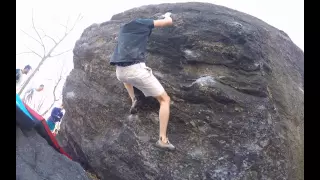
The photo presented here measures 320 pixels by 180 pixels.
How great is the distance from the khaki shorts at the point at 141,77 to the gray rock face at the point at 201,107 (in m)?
0.68

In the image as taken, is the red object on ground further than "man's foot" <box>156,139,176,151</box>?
Yes

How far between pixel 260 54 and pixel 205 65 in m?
1.23

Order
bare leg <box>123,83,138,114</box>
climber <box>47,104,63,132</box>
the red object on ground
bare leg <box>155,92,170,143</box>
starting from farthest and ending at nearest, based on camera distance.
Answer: climber <box>47,104,63,132</box>
bare leg <box>123,83,138,114</box>
the red object on ground
bare leg <box>155,92,170,143</box>

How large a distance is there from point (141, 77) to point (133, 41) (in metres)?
0.64

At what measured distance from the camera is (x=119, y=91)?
6277 millimetres

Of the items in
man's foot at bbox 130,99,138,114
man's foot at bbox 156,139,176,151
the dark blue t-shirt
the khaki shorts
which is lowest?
man's foot at bbox 156,139,176,151

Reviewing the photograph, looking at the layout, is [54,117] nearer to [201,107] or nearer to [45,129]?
[45,129]

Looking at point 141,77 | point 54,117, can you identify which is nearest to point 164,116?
point 141,77

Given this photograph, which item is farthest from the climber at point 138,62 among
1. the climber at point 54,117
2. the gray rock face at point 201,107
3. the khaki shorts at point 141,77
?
the climber at point 54,117

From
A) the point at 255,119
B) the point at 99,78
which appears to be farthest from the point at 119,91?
the point at 255,119

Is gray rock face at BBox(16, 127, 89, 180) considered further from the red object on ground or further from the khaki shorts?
the khaki shorts

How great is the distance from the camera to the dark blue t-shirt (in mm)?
4930

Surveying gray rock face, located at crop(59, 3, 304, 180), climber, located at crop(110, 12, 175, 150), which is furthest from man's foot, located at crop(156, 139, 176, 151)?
gray rock face, located at crop(59, 3, 304, 180)

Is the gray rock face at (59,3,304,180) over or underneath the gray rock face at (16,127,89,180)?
over
